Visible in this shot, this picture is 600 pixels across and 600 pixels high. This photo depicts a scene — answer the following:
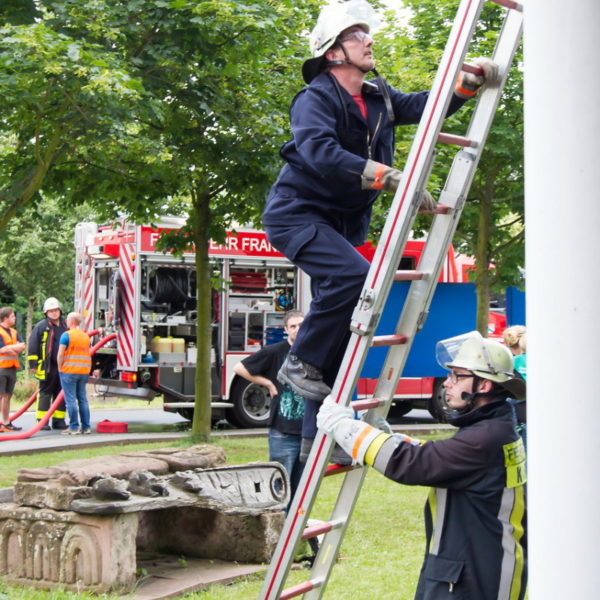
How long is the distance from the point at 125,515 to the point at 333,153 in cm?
358

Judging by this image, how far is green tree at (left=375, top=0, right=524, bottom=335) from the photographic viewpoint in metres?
13.3

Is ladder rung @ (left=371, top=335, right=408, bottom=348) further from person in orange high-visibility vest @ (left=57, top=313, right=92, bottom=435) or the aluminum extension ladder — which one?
person in orange high-visibility vest @ (left=57, top=313, right=92, bottom=435)

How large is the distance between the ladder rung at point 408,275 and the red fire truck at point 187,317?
12.3 m

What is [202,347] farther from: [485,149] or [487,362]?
[487,362]

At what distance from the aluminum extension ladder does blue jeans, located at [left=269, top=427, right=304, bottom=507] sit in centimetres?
341

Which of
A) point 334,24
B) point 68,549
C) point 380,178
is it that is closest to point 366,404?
point 380,178

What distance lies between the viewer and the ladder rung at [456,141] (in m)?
4.00

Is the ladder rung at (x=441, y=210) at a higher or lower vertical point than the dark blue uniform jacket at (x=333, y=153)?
lower

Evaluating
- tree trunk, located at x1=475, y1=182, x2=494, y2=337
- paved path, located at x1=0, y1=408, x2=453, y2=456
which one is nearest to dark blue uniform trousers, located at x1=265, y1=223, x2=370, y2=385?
paved path, located at x1=0, y1=408, x2=453, y2=456

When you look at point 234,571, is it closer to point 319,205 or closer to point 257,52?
point 319,205

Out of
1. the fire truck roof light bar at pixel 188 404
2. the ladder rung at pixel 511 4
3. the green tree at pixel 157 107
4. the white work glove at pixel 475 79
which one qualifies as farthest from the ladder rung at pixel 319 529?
the fire truck roof light bar at pixel 188 404

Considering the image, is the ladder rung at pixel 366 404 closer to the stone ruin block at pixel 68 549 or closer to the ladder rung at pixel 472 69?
the ladder rung at pixel 472 69

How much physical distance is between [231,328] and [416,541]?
30.5 ft

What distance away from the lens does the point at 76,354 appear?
15.7 m
